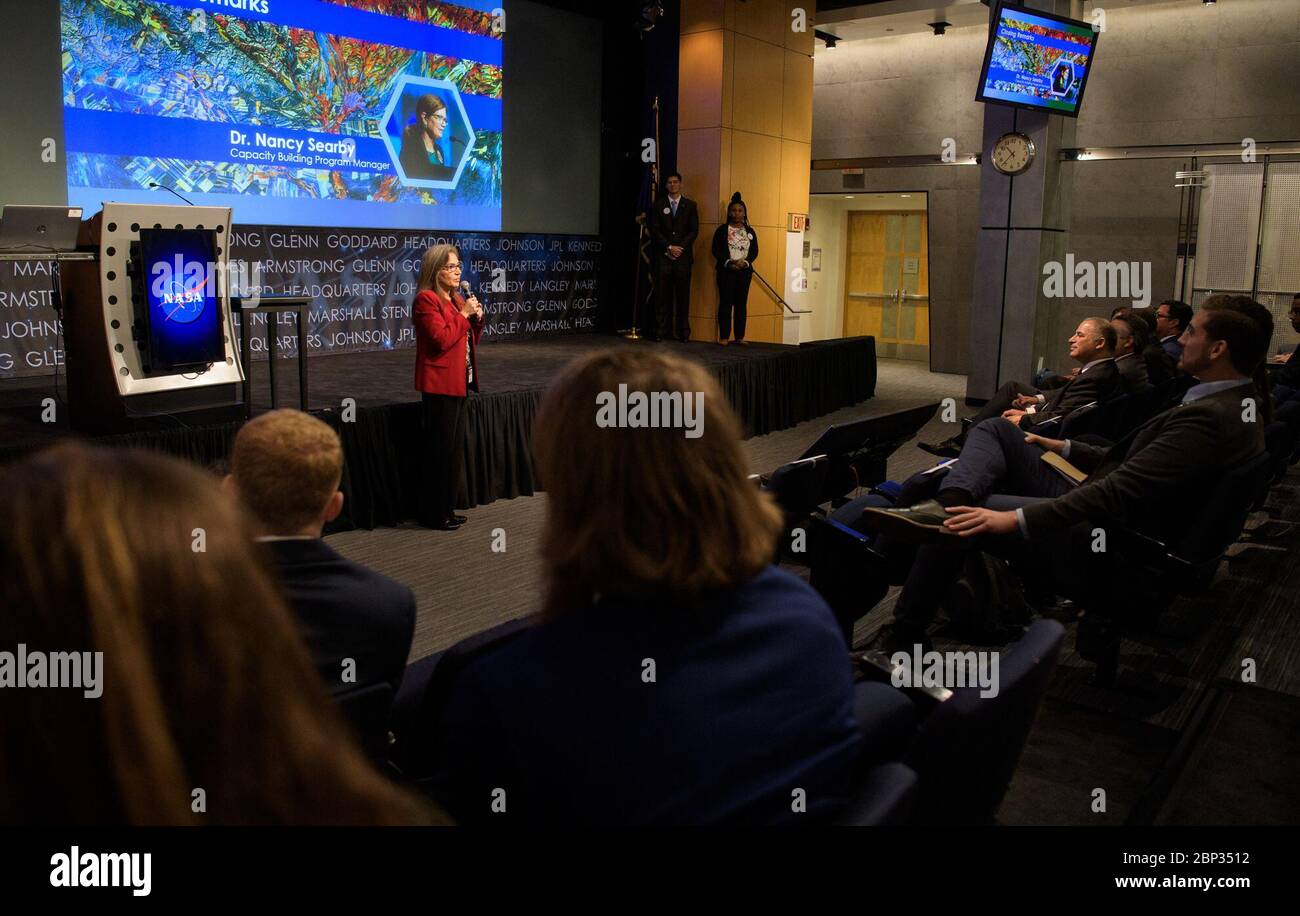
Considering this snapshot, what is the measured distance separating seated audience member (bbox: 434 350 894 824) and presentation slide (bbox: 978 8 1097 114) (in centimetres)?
799

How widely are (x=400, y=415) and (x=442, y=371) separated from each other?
1.71ft

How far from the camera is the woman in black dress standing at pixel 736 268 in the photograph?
32.7 ft

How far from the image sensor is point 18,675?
646 mm

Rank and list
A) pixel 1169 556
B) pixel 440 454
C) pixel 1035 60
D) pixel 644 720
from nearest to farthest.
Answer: pixel 644 720 < pixel 1169 556 < pixel 440 454 < pixel 1035 60

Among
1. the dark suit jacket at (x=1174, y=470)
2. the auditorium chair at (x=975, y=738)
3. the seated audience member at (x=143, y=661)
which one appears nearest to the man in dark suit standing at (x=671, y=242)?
the dark suit jacket at (x=1174, y=470)

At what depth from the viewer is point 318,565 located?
69.7 inches

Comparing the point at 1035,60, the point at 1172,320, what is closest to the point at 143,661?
the point at 1172,320

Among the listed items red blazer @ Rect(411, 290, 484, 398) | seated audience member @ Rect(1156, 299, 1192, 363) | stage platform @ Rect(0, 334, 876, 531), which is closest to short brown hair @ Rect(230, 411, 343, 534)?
stage platform @ Rect(0, 334, 876, 531)

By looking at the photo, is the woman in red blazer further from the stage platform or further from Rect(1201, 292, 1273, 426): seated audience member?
Rect(1201, 292, 1273, 426): seated audience member

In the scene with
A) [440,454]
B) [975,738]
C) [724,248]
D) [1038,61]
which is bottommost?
[440,454]

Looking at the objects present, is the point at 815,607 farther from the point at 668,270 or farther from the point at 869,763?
the point at 668,270

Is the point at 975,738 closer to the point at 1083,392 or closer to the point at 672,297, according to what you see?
the point at 1083,392

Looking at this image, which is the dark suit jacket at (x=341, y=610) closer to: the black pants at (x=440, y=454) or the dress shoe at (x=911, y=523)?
the dress shoe at (x=911, y=523)
